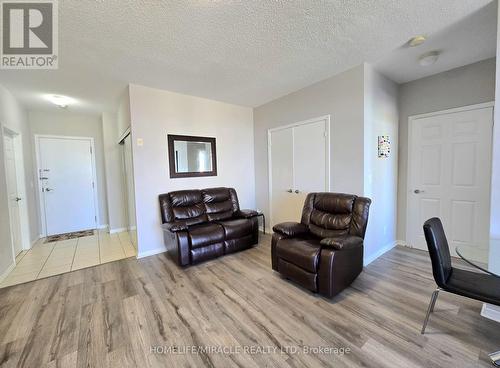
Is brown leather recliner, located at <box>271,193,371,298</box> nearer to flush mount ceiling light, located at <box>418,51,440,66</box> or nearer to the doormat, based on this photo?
flush mount ceiling light, located at <box>418,51,440,66</box>

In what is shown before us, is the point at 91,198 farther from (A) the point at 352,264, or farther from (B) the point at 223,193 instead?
(A) the point at 352,264

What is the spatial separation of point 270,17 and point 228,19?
0.37 meters

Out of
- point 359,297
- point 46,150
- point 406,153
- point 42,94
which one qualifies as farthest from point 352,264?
point 46,150

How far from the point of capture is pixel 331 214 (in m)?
2.68

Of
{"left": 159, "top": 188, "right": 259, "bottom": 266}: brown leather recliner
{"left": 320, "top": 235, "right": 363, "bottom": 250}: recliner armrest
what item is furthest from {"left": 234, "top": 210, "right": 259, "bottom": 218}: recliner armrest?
{"left": 320, "top": 235, "right": 363, "bottom": 250}: recliner armrest

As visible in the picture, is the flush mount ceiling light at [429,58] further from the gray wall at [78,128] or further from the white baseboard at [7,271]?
the gray wall at [78,128]

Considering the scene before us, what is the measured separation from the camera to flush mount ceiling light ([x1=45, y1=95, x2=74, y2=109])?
361 cm

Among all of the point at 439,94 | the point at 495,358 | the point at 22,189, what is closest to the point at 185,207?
the point at 22,189

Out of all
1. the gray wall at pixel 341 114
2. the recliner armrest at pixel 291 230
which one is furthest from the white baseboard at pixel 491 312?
→ the recliner armrest at pixel 291 230

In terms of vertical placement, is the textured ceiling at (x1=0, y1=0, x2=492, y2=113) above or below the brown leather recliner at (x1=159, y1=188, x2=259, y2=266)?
above

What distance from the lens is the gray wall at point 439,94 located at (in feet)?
9.06

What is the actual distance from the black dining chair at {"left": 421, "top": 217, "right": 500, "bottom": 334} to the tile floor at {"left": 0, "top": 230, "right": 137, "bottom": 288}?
3.73m

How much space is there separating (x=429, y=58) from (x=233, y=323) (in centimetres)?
361

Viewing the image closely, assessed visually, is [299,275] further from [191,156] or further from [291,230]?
[191,156]
